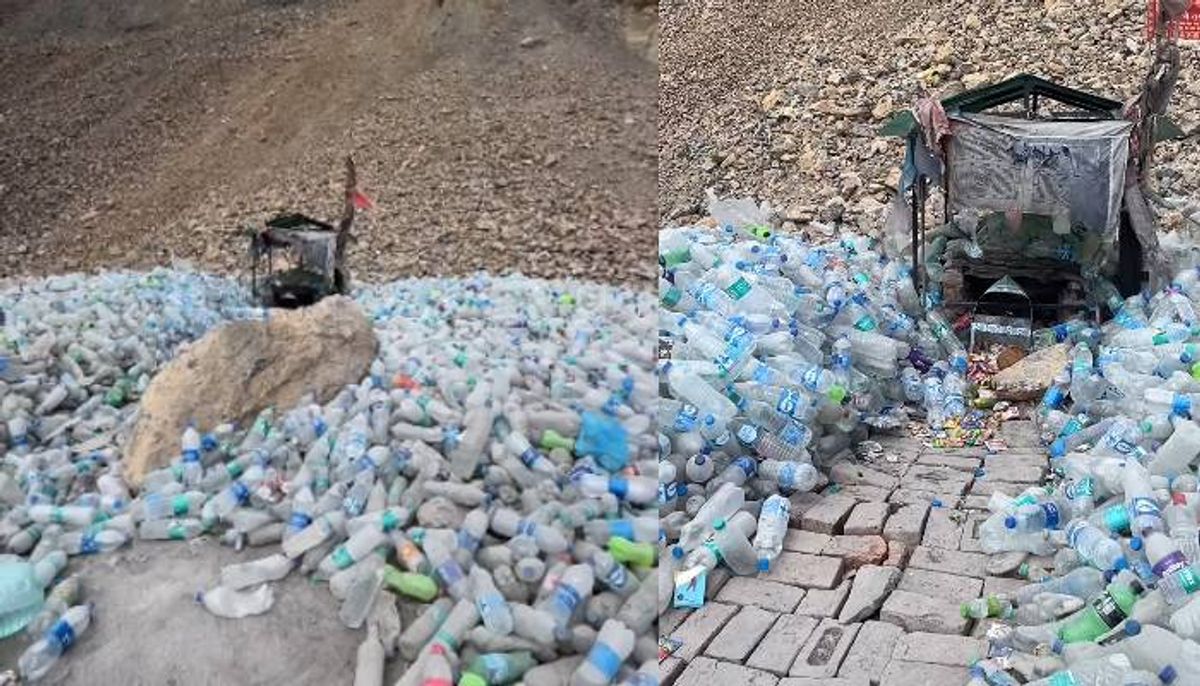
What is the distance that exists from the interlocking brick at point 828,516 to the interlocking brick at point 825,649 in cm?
54

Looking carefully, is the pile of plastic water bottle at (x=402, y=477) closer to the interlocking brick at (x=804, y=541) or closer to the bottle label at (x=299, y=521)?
the bottle label at (x=299, y=521)

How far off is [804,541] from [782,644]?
1.93ft

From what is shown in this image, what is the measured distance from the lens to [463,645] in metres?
2.15

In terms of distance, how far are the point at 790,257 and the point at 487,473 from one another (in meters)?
2.80

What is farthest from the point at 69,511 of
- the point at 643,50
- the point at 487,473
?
the point at 643,50

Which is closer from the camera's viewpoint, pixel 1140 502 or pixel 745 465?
pixel 1140 502

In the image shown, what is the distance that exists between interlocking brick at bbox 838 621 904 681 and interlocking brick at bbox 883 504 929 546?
0.53 meters

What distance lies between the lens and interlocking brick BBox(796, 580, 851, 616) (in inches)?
113

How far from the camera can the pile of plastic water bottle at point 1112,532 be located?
7.79 ft

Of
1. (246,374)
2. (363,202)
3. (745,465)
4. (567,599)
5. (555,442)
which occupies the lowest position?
(745,465)

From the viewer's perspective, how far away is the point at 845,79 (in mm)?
10117

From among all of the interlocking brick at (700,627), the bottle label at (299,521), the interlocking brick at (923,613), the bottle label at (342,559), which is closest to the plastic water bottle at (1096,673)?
the interlocking brick at (923,613)

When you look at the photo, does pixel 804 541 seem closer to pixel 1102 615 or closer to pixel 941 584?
pixel 941 584

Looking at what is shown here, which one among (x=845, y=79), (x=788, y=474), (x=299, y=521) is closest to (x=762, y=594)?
(x=788, y=474)
